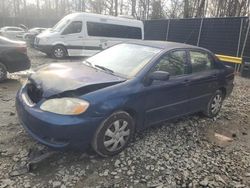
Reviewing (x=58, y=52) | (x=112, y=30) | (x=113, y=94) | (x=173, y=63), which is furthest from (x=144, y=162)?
(x=112, y=30)

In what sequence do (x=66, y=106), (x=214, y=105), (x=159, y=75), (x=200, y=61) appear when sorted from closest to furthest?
1. (x=66, y=106)
2. (x=159, y=75)
3. (x=200, y=61)
4. (x=214, y=105)

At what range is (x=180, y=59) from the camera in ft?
14.9

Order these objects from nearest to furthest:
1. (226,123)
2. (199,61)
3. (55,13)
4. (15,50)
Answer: (199,61), (226,123), (15,50), (55,13)

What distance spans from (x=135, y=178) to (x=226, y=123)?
2.94m

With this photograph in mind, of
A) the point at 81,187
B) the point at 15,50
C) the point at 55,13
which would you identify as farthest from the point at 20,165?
the point at 55,13

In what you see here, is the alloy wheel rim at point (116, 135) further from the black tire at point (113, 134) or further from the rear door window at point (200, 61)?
the rear door window at point (200, 61)

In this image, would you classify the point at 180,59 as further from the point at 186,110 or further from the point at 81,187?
the point at 81,187

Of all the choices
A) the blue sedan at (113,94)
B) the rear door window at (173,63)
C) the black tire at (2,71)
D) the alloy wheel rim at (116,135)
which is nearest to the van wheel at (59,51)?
the black tire at (2,71)

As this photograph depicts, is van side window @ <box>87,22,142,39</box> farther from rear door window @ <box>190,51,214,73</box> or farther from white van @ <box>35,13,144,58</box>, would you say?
rear door window @ <box>190,51,214,73</box>

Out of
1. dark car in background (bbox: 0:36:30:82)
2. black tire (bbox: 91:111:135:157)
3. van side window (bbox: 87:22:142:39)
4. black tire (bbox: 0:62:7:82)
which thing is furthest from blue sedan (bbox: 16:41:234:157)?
van side window (bbox: 87:22:142:39)

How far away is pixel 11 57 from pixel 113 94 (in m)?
4.81

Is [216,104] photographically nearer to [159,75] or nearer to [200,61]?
[200,61]

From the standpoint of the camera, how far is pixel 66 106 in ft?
10.4

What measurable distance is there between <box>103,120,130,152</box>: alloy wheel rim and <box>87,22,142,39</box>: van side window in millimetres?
9761
